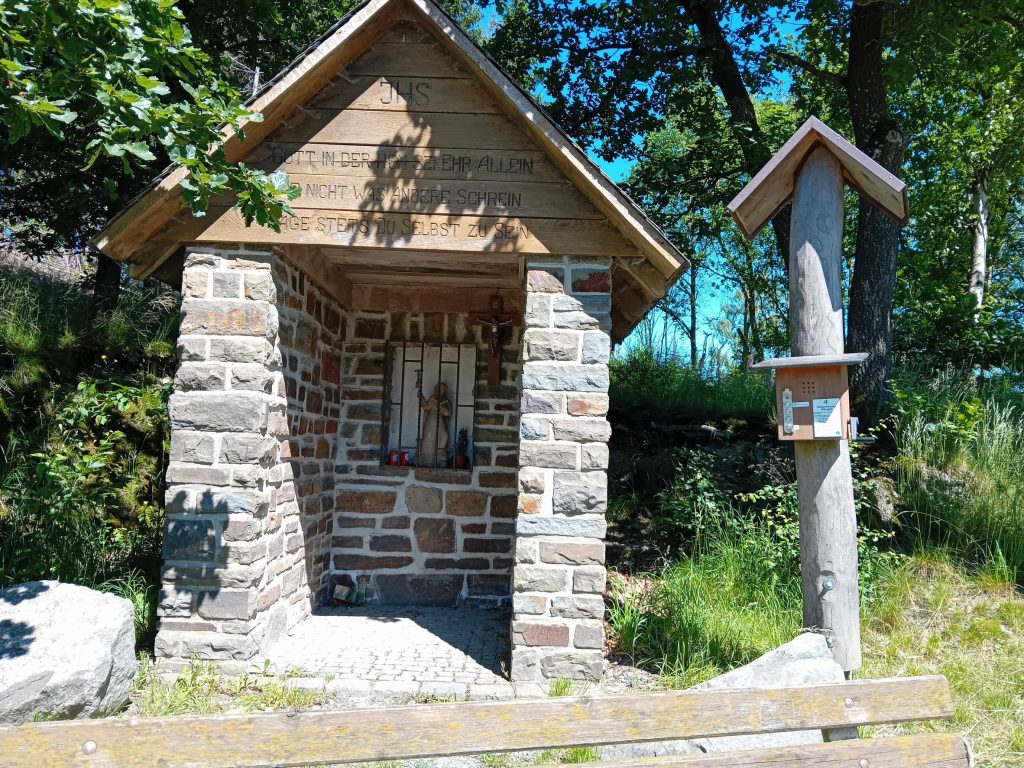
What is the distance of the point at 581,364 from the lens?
16.1 feet

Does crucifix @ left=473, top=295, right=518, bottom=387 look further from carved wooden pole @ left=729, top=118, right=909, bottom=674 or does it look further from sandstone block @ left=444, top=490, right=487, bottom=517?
carved wooden pole @ left=729, top=118, right=909, bottom=674

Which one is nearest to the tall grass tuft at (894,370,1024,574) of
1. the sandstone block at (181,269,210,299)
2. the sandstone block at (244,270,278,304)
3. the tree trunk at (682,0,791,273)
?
the tree trunk at (682,0,791,273)

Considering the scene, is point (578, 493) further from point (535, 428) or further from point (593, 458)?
point (535, 428)

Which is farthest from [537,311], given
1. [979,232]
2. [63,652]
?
[979,232]

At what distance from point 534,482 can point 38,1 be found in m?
3.54

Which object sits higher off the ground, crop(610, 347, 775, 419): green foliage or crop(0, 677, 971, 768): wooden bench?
crop(610, 347, 775, 419): green foliage

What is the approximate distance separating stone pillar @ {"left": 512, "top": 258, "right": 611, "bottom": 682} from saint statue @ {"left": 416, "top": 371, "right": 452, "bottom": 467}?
2120 millimetres

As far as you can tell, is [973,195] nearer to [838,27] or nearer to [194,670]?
[838,27]

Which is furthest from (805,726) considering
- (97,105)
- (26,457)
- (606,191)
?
(26,457)

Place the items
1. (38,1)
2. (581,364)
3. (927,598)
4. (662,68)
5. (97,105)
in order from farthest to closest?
(662,68)
(927,598)
(581,364)
(97,105)
(38,1)

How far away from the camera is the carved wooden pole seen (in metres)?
4.14

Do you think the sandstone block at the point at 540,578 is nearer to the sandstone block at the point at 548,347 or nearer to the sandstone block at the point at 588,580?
the sandstone block at the point at 588,580

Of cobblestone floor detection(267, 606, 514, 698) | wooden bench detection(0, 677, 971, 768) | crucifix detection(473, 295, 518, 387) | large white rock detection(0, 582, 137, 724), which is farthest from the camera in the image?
crucifix detection(473, 295, 518, 387)

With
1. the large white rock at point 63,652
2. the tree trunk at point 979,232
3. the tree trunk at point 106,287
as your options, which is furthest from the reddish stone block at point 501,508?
the tree trunk at point 979,232
